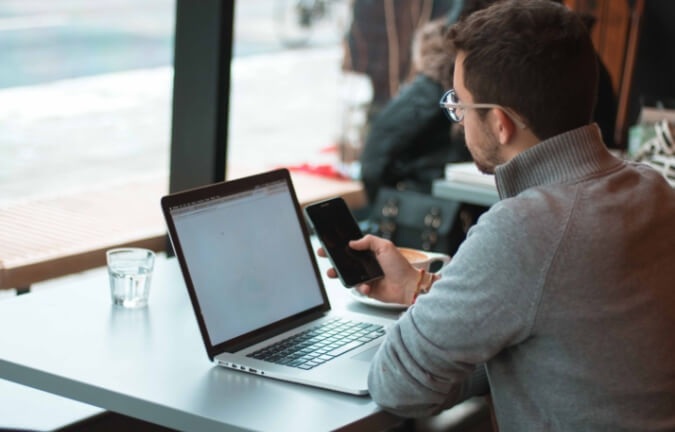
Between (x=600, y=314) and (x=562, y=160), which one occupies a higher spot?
(x=562, y=160)

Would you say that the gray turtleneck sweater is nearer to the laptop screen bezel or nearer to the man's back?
the man's back

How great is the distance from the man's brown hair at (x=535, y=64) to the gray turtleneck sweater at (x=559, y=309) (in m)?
0.05

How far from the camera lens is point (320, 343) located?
1.85 m

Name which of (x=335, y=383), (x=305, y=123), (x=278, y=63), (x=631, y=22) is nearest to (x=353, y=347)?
(x=335, y=383)

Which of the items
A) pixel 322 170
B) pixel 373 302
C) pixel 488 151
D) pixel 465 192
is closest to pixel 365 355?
pixel 373 302

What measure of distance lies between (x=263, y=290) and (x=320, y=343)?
0.53 ft

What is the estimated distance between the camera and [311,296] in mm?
2020

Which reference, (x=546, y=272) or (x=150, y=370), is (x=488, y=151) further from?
(x=150, y=370)

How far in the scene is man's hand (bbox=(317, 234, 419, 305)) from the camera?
1.92m

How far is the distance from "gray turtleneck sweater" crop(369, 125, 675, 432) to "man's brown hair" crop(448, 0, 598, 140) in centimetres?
5

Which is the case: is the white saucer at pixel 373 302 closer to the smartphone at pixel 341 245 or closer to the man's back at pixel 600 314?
the smartphone at pixel 341 245

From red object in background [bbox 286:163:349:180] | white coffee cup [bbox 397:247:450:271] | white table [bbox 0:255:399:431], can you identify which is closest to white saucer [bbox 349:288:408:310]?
white table [bbox 0:255:399:431]

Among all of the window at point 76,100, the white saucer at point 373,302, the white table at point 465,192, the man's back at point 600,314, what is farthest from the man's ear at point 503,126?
the window at point 76,100

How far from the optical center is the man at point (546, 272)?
1.45 m
